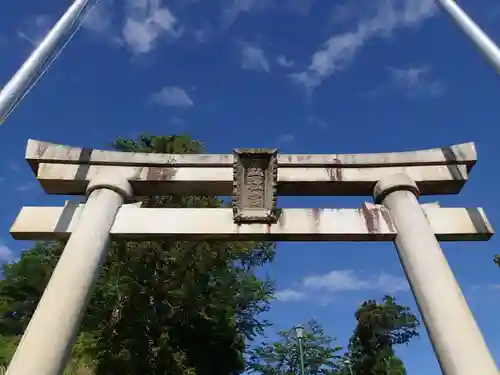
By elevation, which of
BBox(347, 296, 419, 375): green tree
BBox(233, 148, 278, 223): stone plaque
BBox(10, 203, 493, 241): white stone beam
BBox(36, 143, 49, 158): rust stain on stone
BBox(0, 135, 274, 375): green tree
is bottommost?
BBox(10, 203, 493, 241): white stone beam

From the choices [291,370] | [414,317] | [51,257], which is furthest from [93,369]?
[414,317]

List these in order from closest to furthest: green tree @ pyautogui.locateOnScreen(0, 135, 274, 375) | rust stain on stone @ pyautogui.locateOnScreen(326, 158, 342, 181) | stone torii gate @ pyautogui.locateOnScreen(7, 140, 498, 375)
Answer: stone torii gate @ pyautogui.locateOnScreen(7, 140, 498, 375) → rust stain on stone @ pyautogui.locateOnScreen(326, 158, 342, 181) → green tree @ pyautogui.locateOnScreen(0, 135, 274, 375)

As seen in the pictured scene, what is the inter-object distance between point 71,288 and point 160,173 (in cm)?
203

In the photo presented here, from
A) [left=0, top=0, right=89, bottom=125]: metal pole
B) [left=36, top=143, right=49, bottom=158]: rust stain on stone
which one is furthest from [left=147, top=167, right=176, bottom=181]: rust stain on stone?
[left=0, top=0, right=89, bottom=125]: metal pole

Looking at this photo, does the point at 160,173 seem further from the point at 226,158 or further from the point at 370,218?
the point at 370,218

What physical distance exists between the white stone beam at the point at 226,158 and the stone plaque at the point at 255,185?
219mm

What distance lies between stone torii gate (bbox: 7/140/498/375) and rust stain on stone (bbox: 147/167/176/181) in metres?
0.01

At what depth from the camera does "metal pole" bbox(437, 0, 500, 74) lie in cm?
527

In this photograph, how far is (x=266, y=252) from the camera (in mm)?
18641

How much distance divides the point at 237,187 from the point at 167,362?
1018 cm

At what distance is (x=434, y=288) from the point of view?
17.3ft

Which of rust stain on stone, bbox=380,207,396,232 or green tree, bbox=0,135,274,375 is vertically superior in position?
A: green tree, bbox=0,135,274,375

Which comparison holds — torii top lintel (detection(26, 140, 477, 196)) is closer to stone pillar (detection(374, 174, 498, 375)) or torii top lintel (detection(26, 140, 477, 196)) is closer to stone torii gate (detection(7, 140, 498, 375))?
stone torii gate (detection(7, 140, 498, 375))

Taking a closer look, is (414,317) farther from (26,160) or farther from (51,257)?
(26,160)
